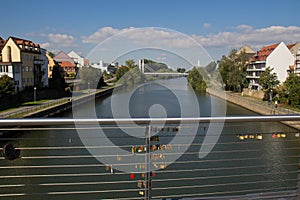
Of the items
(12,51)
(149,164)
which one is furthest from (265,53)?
(149,164)

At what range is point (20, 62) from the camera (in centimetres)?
1889

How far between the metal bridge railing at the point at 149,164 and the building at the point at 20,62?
7974 mm

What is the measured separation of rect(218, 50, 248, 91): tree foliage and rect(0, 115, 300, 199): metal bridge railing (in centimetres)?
1522

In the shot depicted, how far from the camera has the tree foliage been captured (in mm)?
28562

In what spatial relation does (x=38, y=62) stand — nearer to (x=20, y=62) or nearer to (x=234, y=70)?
(x=20, y=62)

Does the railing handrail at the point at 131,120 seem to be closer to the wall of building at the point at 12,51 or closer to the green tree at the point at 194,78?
the green tree at the point at 194,78

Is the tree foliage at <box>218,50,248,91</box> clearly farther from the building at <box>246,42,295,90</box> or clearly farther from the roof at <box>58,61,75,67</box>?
the roof at <box>58,61,75,67</box>

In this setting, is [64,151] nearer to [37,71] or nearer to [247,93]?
[37,71]

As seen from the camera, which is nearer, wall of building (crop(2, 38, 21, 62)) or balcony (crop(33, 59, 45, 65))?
wall of building (crop(2, 38, 21, 62))

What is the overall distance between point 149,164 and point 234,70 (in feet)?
93.4

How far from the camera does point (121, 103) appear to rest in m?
15.1

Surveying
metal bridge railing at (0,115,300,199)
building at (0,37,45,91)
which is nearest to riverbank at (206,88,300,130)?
metal bridge railing at (0,115,300,199)

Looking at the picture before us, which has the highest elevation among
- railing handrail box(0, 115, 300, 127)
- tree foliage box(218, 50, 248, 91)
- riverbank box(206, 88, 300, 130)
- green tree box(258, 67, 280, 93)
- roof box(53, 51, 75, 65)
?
roof box(53, 51, 75, 65)

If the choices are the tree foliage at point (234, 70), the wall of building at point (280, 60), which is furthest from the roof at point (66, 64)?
the wall of building at point (280, 60)
